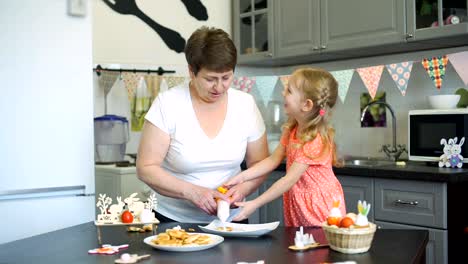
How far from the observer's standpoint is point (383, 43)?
10.9 ft

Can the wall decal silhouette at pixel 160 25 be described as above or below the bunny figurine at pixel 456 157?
above

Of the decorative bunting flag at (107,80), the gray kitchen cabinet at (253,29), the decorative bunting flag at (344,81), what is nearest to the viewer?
the decorative bunting flag at (344,81)

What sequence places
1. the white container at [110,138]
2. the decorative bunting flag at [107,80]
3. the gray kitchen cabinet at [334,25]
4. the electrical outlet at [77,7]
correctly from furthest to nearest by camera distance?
the decorative bunting flag at [107,80]
the white container at [110,138]
the gray kitchen cabinet at [334,25]
the electrical outlet at [77,7]

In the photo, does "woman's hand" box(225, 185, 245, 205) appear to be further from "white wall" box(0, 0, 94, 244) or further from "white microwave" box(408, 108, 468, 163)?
"white microwave" box(408, 108, 468, 163)

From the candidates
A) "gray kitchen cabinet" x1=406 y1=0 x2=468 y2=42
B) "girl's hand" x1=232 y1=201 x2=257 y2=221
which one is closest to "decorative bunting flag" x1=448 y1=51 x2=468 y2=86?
"gray kitchen cabinet" x1=406 y1=0 x2=468 y2=42

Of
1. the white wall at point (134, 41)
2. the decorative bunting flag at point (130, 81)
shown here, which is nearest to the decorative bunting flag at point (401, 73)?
the white wall at point (134, 41)

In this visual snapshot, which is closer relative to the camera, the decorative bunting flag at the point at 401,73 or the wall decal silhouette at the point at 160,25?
the decorative bunting flag at the point at 401,73

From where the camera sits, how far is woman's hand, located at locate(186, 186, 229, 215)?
1922mm

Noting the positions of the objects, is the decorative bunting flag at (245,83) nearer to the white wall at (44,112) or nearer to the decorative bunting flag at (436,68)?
the decorative bunting flag at (436,68)

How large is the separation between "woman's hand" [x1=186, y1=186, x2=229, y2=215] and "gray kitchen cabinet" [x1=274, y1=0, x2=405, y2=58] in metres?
1.77

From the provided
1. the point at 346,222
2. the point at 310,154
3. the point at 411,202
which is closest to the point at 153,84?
the point at 411,202

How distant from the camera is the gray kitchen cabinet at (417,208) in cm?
274

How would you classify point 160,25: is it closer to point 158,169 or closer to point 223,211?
point 158,169

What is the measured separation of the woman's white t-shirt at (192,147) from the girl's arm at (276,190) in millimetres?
227
